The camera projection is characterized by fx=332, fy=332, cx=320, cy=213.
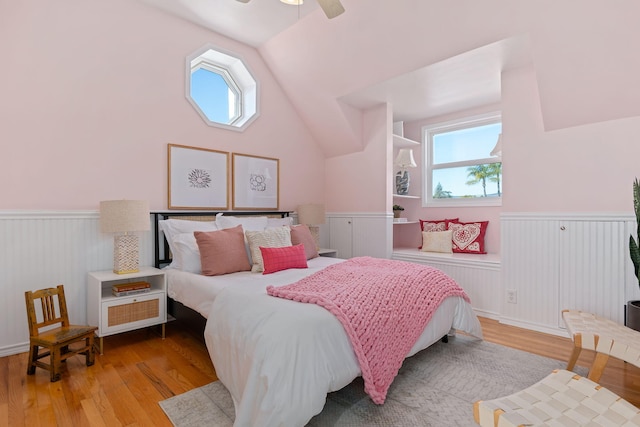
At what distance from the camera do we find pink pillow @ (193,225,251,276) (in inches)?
107

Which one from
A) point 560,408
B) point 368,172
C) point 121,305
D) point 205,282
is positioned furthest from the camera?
point 368,172

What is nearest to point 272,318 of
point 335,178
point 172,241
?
point 172,241

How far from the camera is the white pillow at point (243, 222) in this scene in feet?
10.8

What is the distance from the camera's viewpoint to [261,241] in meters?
2.95

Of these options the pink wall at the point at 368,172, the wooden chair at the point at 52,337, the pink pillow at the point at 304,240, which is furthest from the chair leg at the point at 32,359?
the pink wall at the point at 368,172

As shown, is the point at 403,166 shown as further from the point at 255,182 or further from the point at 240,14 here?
the point at 240,14

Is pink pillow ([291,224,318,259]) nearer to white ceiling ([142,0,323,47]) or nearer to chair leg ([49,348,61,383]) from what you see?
chair leg ([49,348,61,383])

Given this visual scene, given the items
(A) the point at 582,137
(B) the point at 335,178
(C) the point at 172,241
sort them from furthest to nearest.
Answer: (B) the point at 335,178 < (C) the point at 172,241 < (A) the point at 582,137

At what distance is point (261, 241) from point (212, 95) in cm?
198

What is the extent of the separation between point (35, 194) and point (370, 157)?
133 inches

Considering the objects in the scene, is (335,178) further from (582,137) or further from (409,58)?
(582,137)

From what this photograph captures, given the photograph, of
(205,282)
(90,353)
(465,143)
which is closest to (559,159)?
(465,143)

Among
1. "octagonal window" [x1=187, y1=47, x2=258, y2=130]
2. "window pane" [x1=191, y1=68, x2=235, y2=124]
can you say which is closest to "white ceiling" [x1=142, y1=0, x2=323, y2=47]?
"octagonal window" [x1=187, y1=47, x2=258, y2=130]

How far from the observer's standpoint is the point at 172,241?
117 inches
